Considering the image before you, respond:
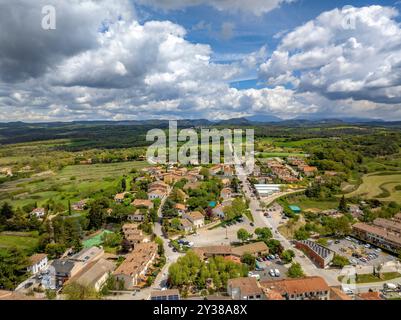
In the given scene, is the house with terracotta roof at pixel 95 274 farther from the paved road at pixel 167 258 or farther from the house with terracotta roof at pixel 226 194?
the house with terracotta roof at pixel 226 194

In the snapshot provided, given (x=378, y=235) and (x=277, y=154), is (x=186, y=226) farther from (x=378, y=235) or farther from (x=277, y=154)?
(x=277, y=154)

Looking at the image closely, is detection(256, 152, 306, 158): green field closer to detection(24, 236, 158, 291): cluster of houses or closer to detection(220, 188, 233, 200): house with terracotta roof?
detection(220, 188, 233, 200): house with terracotta roof

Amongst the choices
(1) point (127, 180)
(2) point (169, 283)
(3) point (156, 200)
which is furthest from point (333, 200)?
(1) point (127, 180)

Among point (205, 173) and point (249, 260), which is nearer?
point (249, 260)

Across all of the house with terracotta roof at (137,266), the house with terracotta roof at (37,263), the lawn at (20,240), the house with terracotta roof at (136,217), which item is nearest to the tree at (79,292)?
the house with terracotta roof at (137,266)

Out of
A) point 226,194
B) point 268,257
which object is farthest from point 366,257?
point 226,194

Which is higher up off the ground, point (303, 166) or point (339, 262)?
point (303, 166)
